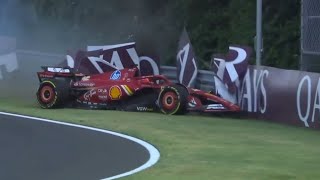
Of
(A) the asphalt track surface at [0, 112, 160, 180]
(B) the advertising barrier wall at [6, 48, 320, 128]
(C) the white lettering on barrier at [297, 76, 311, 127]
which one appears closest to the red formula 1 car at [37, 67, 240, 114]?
(B) the advertising barrier wall at [6, 48, 320, 128]

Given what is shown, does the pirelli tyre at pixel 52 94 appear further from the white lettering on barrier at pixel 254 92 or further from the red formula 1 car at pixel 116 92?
the white lettering on barrier at pixel 254 92

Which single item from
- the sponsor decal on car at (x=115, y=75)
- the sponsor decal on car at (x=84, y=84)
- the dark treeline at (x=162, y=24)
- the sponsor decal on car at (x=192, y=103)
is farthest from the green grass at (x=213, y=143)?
the dark treeline at (x=162, y=24)

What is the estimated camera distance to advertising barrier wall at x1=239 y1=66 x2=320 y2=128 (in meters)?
15.9

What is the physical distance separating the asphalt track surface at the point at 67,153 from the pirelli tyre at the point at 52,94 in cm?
348

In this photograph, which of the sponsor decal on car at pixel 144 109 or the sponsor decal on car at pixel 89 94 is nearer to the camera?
the sponsor decal on car at pixel 144 109

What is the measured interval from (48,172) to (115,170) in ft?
3.04

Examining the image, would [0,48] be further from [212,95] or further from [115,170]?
[115,170]

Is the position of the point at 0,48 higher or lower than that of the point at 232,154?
higher

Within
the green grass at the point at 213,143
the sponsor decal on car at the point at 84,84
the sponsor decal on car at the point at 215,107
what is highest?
the sponsor decal on car at the point at 84,84

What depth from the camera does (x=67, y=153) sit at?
12062 mm

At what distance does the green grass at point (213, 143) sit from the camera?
10.1 metres

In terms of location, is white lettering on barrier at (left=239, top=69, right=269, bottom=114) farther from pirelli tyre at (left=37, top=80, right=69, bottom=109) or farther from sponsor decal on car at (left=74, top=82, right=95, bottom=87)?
pirelli tyre at (left=37, top=80, right=69, bottom=109)

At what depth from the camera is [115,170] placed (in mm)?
10414

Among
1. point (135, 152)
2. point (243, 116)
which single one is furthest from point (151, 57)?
point (135, 152)
